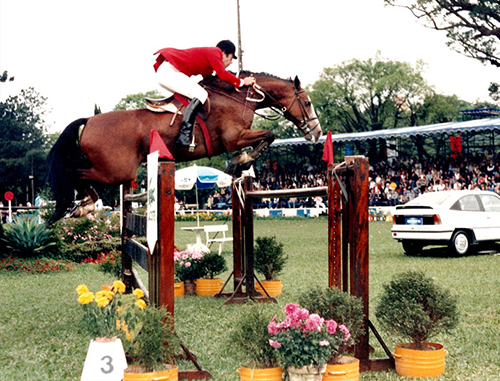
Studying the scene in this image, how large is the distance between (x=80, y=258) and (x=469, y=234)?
899 centimetres

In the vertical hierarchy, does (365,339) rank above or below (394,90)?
below

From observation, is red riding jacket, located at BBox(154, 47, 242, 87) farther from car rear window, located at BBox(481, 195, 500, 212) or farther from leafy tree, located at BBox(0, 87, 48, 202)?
leafy tree, located at BBox(0, 87, 48, 202)

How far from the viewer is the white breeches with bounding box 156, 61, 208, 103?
6.03 m

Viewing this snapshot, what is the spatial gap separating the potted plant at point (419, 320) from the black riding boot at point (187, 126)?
2.44 meters

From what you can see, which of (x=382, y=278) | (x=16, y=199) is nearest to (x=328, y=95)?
(x=16, y=199)

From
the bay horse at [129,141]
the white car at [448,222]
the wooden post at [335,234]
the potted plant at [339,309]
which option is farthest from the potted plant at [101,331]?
the white car at [448,222]

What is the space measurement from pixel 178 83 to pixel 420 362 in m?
Result: 3.40

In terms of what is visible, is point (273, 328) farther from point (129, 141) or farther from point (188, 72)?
point (188, 72)

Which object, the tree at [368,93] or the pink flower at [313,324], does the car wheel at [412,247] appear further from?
the tree at [368,93]

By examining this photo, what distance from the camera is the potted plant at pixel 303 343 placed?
12.3 feet

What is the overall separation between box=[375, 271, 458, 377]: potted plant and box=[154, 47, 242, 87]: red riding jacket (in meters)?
2.71

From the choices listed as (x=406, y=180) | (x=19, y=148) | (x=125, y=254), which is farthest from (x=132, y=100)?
(x=125, y=254)

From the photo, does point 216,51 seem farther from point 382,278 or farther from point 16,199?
point 16,199

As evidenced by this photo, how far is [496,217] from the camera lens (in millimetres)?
14383
